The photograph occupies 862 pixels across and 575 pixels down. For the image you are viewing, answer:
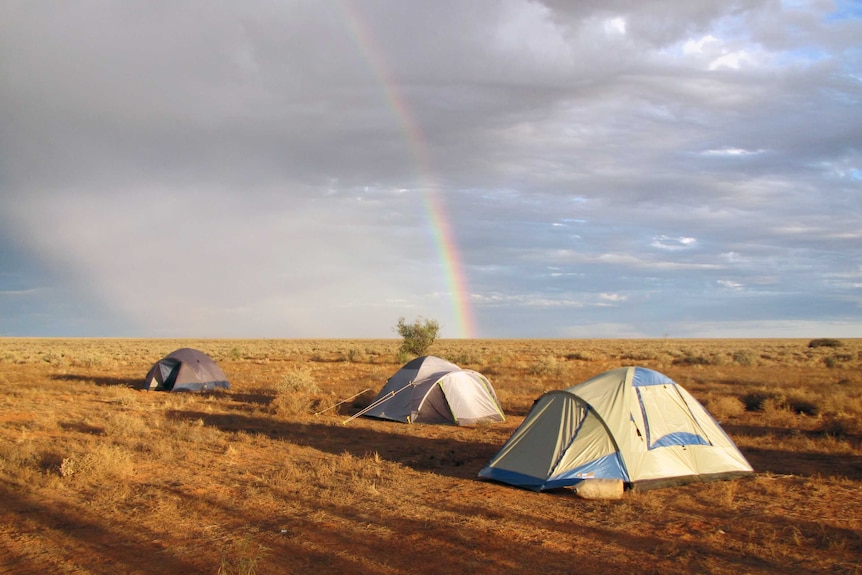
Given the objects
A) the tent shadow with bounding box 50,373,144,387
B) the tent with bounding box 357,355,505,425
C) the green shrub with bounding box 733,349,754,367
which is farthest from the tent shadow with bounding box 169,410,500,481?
the green shrub with bounding box 733,349,754,367

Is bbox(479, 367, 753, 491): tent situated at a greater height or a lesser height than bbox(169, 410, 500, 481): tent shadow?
greater

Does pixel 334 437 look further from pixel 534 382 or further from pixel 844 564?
pixel 534 382

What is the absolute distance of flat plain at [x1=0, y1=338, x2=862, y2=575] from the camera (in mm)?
6918

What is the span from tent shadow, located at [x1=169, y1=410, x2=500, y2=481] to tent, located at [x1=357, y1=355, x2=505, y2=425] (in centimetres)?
61

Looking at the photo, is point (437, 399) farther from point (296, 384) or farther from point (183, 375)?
point (183, 375)

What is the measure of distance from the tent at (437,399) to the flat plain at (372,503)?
539 millimetres

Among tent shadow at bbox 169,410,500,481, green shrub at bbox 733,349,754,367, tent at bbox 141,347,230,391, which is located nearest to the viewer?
tent shadow at bbox 169,410,500,481

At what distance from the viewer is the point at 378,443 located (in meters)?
14.2

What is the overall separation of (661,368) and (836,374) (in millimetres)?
8243

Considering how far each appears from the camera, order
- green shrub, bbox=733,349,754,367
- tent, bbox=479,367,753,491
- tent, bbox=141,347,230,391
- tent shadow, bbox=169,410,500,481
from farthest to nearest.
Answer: green shrub, bbox=733,349,754,367 → tent, bbox=141,347,230,391 → tent shadow, bbox=169,410,500,481 → tent, bbox=479,367,753,491

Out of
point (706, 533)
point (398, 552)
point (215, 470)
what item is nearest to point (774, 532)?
point (706, 533)

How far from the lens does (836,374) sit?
→ 29.5m

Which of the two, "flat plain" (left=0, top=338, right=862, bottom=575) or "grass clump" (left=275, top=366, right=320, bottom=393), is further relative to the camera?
"grass clump" (left=275, top=366, right=320, bottom=393)

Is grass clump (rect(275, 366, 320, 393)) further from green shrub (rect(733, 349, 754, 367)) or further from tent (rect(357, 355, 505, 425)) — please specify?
green shrub (rect(733, 349, 754, 367))
